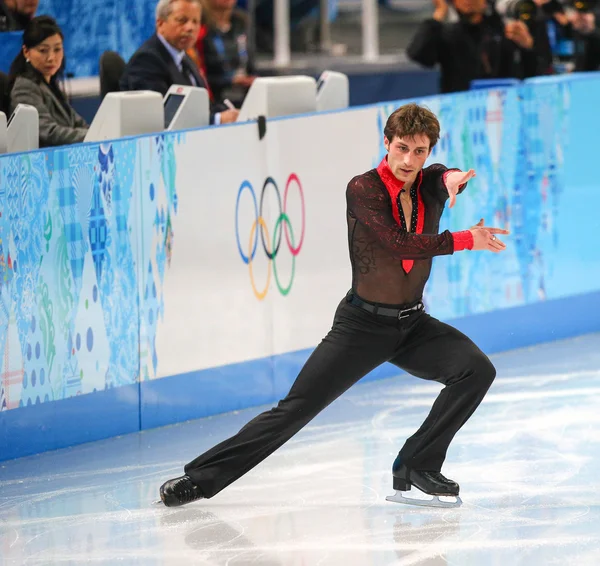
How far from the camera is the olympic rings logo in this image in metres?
6.62

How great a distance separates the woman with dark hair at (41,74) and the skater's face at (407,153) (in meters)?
2.09

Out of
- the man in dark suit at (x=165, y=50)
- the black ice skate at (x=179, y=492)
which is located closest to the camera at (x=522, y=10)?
the man in dark suit at (x=165, y=50)

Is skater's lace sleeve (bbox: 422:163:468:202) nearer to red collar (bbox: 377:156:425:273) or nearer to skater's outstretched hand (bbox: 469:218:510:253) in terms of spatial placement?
red collar (bbox: 377:156:425:273)

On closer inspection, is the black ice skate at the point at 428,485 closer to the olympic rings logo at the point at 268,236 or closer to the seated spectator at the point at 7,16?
the olympic rings logo at the point at 268,236

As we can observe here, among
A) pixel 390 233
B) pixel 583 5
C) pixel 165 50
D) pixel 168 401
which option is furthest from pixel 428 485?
pixel 583 5

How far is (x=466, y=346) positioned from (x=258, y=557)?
1.05 meters

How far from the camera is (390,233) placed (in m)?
4.98

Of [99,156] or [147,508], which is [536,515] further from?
[99,156]

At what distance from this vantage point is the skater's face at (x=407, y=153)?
195 inches

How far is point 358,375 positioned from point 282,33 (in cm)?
992

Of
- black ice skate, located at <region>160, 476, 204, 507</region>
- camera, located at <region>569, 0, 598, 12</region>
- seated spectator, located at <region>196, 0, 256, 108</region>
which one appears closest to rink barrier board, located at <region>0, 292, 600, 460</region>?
black ice skate, located at <region>160, 476, 204, 507</region>

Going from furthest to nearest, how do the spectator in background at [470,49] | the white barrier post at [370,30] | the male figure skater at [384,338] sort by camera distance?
the white barrier post at [370,30] → the spectator in background at [470,49] → the male figure skater at [384,338]

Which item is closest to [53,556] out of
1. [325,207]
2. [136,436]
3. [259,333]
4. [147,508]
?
[147,508]

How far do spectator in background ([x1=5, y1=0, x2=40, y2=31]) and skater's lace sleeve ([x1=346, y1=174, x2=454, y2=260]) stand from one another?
146 inches
